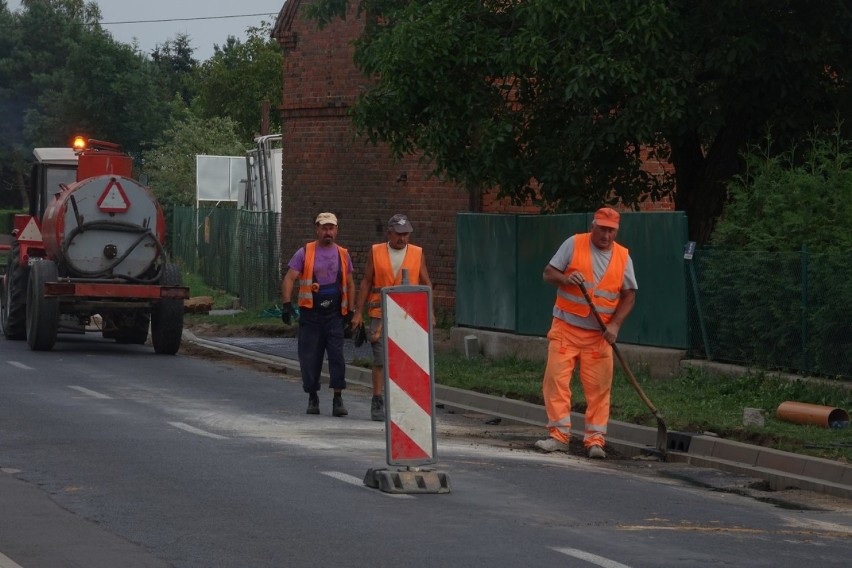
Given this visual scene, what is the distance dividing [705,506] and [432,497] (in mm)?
1744

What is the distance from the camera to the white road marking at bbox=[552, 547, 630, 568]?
7762mm

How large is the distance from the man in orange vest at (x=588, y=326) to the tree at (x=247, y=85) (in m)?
56.3

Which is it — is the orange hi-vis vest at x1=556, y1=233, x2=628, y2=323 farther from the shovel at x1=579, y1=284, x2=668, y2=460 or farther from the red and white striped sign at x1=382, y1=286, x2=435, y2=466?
the red and white striped sign at x1=382, y1=286, x2=435, y2=466

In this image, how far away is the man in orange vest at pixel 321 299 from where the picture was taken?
568 inches

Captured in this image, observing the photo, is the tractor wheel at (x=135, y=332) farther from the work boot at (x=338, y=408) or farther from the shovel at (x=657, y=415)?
the shovel at (x=657, y=415)

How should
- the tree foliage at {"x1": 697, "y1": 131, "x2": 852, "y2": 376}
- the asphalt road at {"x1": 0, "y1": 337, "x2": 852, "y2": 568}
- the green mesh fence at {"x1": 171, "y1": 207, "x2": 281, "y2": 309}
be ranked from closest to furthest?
the asphalt road at {"x1": 0, "y1": 337, "x2": 852, "y2": 568}, the tree foliage at {"x1": 697, "y1": 131, "x2": 852, "y2": 376}, the green mesh fence at {"x1": 171, "y1": 207, "x2": 281, "y2": 309}

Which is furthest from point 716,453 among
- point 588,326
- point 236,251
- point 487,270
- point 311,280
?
point 236,251

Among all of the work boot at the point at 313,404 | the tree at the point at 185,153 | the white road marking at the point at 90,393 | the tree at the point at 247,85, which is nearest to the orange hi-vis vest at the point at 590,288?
the work boot at the point at 313,404

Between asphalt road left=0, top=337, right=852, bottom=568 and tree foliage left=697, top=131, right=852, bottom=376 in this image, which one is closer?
asphalt road left=0, top=337, right=852, bottom=568

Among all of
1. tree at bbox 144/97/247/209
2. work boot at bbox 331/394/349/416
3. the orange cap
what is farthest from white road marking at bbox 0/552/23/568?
tree at bbox 144/97/247/209

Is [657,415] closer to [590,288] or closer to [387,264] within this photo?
[590,288]

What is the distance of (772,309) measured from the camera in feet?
51.8

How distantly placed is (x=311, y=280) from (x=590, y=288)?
3.00m

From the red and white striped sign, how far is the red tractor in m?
12.1
